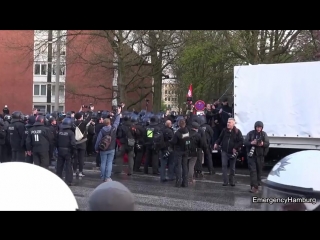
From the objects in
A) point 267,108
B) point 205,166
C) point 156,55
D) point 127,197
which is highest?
point 156,55

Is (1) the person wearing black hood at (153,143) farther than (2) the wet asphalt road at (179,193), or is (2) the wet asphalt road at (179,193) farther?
(1) the person wearing black hood at (153,143)

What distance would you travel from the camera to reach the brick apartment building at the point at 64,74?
2942 centimetres

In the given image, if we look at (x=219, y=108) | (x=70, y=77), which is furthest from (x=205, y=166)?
(x=70, y=77)

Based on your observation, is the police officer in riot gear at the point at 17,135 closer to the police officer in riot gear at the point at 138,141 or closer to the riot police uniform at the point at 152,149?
the police officer in riot gear at the point at 138,141

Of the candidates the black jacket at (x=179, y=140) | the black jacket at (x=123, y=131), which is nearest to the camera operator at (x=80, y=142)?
the black jacket at (x=123, y=131)

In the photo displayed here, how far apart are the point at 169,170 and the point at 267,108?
3651 mm

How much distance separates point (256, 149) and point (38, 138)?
549 centimetres

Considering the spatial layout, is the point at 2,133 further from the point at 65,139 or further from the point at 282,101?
the point at 282,101

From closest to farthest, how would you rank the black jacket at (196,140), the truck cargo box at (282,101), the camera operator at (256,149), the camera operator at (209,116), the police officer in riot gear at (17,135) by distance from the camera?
the camera operator at (256,149)
the black jacket at (196,140)
the police officer in riot gear at (17,135)
the truck cargo box at (282,101)
the camera operator at (209,116)

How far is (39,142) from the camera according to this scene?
1265 cm

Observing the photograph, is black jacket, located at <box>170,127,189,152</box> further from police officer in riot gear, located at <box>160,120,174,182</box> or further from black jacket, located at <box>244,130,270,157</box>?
black jacket, located at <box>244,130,270,157</box>

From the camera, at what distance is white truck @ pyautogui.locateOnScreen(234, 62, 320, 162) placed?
47.6 feet
